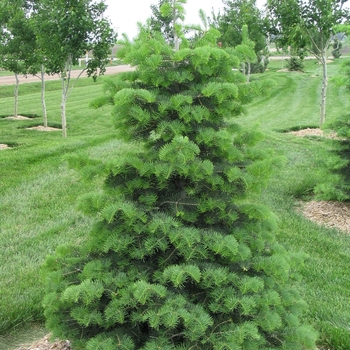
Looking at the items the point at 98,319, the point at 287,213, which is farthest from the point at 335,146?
the point at 98,319

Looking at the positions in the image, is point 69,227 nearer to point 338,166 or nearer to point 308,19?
point 338,166

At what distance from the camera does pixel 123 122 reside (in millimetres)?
3016

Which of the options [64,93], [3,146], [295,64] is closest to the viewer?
[3,146]

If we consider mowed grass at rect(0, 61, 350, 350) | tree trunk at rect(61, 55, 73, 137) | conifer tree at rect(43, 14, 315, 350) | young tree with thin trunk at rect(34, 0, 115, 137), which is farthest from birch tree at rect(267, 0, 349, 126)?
conifer tree at rect(43, 14, 315, 350)

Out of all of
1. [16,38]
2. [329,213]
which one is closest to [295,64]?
[16,38]

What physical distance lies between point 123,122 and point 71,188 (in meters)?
4.46

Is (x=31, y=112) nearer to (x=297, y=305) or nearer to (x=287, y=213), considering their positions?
(x=287, y=213)

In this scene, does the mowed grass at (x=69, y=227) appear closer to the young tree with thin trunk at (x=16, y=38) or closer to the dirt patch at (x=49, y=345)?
the dirt patch at (x=49, y=345)

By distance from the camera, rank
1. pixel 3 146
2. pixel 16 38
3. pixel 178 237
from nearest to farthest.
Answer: pixel 178 237
pixel 3 146
pixel 16 38

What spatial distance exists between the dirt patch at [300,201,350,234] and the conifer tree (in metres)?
3.57

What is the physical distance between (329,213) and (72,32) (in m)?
9.97

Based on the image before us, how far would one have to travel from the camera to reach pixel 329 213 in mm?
6645

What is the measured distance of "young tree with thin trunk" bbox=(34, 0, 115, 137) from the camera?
43.8 feet

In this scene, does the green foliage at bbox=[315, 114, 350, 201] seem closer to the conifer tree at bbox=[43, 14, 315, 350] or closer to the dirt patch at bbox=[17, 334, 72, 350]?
the conifer tree at bbox=[43, 14, 315, 350]
